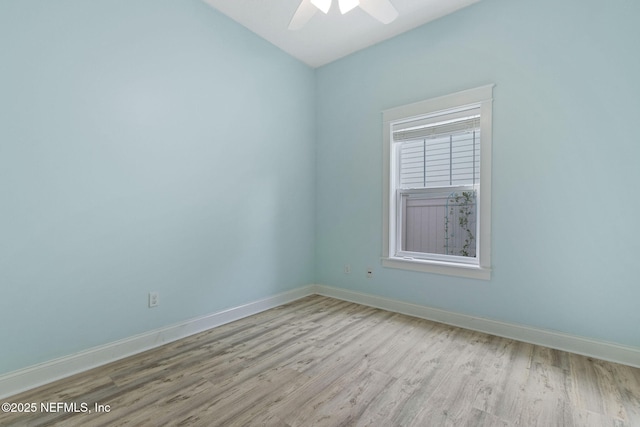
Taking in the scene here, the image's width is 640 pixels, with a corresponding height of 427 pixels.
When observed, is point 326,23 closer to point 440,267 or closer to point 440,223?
point 440,223

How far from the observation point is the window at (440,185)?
107 inches

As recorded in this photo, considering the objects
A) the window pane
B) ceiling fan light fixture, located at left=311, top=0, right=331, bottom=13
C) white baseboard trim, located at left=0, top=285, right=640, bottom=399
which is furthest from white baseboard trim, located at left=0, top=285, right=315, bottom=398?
ceiling fan light fixture, located at left=311, top=0, right=331, bottom=13

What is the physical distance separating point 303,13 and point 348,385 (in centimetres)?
254

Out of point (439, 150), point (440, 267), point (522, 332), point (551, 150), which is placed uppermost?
point (439, 150)

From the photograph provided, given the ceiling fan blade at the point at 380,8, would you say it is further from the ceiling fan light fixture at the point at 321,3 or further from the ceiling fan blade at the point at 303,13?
the ceiling fan blade at the point at 303,13

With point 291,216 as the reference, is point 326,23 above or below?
above

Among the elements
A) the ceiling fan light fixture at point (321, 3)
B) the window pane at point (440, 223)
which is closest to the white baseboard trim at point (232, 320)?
the window pane at point (440, 223)

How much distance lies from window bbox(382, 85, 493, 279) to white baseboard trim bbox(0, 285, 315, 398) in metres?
1.83

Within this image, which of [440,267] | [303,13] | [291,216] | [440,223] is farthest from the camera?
[291,216]

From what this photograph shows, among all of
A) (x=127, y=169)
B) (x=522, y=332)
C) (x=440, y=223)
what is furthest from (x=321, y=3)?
(x=522, y=332)

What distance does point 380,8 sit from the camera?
196cm

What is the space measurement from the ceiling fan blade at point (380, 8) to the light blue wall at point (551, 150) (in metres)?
1.17

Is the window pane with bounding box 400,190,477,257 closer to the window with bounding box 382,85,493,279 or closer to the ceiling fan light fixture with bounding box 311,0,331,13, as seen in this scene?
the window with bounding box 382,85,493,279

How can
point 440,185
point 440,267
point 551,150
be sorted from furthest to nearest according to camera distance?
1. point 440,185
2. point 440,267
3. point 551,150
